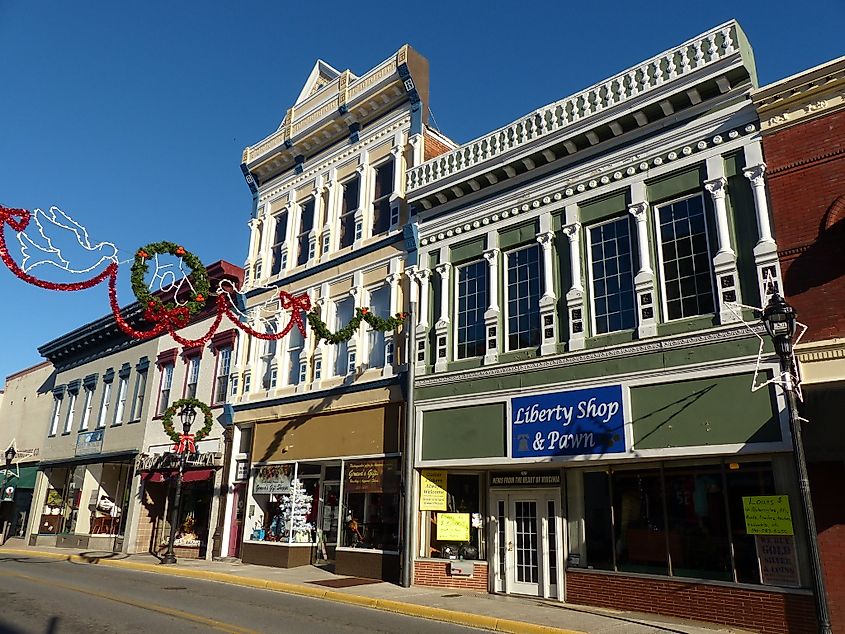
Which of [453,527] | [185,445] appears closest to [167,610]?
[453,527]

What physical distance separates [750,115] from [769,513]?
7.47 m

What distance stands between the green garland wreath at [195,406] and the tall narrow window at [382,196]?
28.9 feet

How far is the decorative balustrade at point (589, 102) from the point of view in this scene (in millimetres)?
13727

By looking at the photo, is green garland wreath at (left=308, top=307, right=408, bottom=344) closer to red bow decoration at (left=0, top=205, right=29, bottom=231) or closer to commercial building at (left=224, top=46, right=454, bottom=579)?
commercial building at (left=224, top=46, right=454, bottom=579)

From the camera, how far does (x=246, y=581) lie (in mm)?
16594

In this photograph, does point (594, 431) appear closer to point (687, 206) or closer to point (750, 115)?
point (687, 206)

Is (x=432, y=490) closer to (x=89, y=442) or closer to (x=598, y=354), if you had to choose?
(x=598, y=354)

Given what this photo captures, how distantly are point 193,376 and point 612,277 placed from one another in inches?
707

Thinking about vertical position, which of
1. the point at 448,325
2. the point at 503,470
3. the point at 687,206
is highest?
the point at 687,206

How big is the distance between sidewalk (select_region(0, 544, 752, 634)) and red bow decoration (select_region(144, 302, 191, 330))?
21.8ft

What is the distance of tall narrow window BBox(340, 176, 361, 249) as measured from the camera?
2203cm

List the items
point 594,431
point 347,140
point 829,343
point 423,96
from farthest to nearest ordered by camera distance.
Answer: point 347,140 → point 423,96 → point 594,431 → point 829,343

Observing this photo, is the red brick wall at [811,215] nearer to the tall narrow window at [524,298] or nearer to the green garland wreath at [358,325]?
the tall narrow window at [524,298]

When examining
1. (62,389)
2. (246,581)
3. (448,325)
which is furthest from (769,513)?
(62,389)
